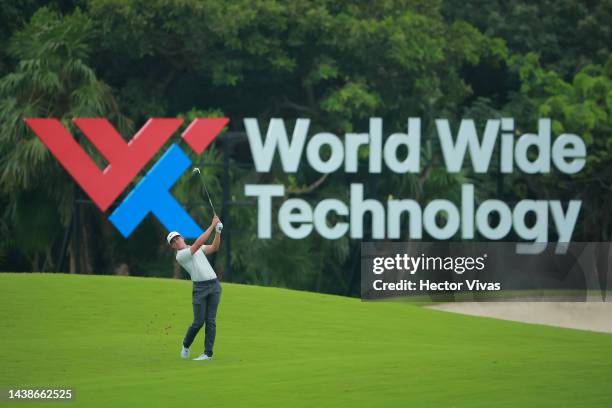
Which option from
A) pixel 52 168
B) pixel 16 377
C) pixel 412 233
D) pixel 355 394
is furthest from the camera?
pixel 52 168

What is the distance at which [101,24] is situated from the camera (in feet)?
Answer: 105

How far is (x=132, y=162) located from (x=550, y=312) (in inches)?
397

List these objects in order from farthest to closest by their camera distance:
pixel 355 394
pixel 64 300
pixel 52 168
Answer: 1. pixel 52 168
2. pixel 64 300
3. pixel 355 394

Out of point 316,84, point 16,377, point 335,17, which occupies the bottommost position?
point 316,84

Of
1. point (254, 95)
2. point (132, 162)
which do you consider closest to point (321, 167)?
point (132, 162)

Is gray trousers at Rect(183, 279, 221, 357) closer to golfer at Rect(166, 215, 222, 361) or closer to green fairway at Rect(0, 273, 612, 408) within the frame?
golfer at Rect(166, 215, 222, 361)

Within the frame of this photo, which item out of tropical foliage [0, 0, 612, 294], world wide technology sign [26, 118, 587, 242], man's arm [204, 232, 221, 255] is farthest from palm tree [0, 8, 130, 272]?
man's arm [204, 232, 221, 255]

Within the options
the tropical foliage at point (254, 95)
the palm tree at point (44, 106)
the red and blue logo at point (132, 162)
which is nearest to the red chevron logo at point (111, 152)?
the red and blue logo at point (132, 162)

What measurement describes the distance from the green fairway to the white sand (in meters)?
1.36

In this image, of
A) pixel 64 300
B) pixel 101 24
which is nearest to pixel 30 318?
pixel 64 300

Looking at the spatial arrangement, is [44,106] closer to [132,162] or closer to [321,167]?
[132,162]

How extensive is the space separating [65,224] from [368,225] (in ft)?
23.8

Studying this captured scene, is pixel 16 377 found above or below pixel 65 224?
above

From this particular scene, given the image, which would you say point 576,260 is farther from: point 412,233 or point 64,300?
point 64,300
